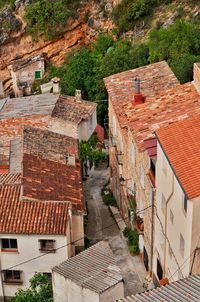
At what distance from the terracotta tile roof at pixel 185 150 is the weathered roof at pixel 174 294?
4.21 meters

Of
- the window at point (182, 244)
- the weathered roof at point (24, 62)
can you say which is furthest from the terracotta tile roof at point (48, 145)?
the weathered roof at point (24, 62)

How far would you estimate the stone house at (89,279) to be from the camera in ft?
109

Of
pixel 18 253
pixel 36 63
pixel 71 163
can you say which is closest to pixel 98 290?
pixel 18 253

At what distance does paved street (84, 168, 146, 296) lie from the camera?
1599 inches

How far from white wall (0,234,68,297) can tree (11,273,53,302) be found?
4.47ft

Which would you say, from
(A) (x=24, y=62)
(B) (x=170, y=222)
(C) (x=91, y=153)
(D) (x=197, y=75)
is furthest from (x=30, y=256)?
(A) (x=24, y=62)

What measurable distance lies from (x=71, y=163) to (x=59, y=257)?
8.49 m

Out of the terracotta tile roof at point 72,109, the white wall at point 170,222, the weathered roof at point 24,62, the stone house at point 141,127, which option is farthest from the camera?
the weathered roof at point 24,62

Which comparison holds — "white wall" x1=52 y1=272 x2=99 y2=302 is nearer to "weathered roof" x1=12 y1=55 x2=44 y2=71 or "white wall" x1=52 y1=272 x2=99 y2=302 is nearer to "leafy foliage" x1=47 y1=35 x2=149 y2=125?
"leafy foliage" x1=47 y1=35 x2=149 y2=125

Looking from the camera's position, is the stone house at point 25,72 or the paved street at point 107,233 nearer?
the paved street at point 107,233

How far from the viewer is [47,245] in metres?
38.8

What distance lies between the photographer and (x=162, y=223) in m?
35.0

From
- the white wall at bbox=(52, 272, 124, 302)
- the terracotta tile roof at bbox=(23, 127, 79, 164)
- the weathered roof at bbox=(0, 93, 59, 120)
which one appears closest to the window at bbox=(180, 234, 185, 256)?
the white wall at bbox=(52, 272, 124, 302)

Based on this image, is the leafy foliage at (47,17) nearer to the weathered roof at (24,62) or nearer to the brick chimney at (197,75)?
the weathered roof at (24,62)
